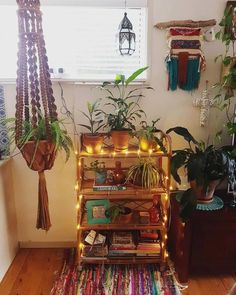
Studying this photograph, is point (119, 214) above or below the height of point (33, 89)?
below

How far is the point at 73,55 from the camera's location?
74.0 inches

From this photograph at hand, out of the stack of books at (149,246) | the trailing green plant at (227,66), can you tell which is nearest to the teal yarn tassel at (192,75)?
the trailing green plant at (227,66)

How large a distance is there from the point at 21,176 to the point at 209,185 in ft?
4.51

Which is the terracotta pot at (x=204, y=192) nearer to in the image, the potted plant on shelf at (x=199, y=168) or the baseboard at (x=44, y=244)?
the potted plant on shelf at (x=199, y=168)

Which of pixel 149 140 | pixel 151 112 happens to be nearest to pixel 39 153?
pixel 149 140

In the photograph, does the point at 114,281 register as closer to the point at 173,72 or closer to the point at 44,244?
the point at 44,244

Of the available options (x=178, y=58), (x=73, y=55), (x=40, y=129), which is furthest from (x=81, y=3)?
(x=40, y=129)

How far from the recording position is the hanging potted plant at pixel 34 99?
143cm

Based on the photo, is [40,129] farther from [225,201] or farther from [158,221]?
[225,201]

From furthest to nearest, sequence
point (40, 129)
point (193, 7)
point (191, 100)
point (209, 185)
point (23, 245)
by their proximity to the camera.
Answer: point (23, 245) < point (191, 100) < point (193, 7) < point (209, 185) < point (40, 129)

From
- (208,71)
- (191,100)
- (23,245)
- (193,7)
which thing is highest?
(193,7)

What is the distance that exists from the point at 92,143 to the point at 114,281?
940 mm

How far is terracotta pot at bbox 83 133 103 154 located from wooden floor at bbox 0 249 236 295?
0.92m

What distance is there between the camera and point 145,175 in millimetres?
1706
